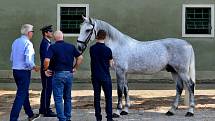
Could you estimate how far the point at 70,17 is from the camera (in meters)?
20.9

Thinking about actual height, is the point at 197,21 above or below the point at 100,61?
above

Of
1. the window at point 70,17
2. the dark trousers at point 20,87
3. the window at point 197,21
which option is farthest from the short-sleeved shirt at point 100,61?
the window at point 197,21

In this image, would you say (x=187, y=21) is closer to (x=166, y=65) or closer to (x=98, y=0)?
(x=98, y=0)

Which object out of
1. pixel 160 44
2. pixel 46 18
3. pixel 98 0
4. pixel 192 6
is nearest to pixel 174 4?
pixel 192 6

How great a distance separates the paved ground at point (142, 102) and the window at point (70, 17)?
2.44 m

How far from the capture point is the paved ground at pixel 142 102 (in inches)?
450

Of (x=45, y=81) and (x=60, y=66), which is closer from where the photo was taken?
(x=60, y=66)

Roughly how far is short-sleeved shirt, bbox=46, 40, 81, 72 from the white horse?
1.80 m

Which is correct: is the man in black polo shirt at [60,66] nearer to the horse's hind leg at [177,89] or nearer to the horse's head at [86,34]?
the horse's head at [86,34]

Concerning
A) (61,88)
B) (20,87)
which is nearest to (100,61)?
(61,88)

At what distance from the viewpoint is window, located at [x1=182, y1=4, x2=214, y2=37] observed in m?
21.0

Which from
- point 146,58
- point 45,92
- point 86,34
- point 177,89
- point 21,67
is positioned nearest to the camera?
point 21,67

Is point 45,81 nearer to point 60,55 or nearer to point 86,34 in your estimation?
point 86,34

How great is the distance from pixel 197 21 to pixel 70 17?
5.13 metres
